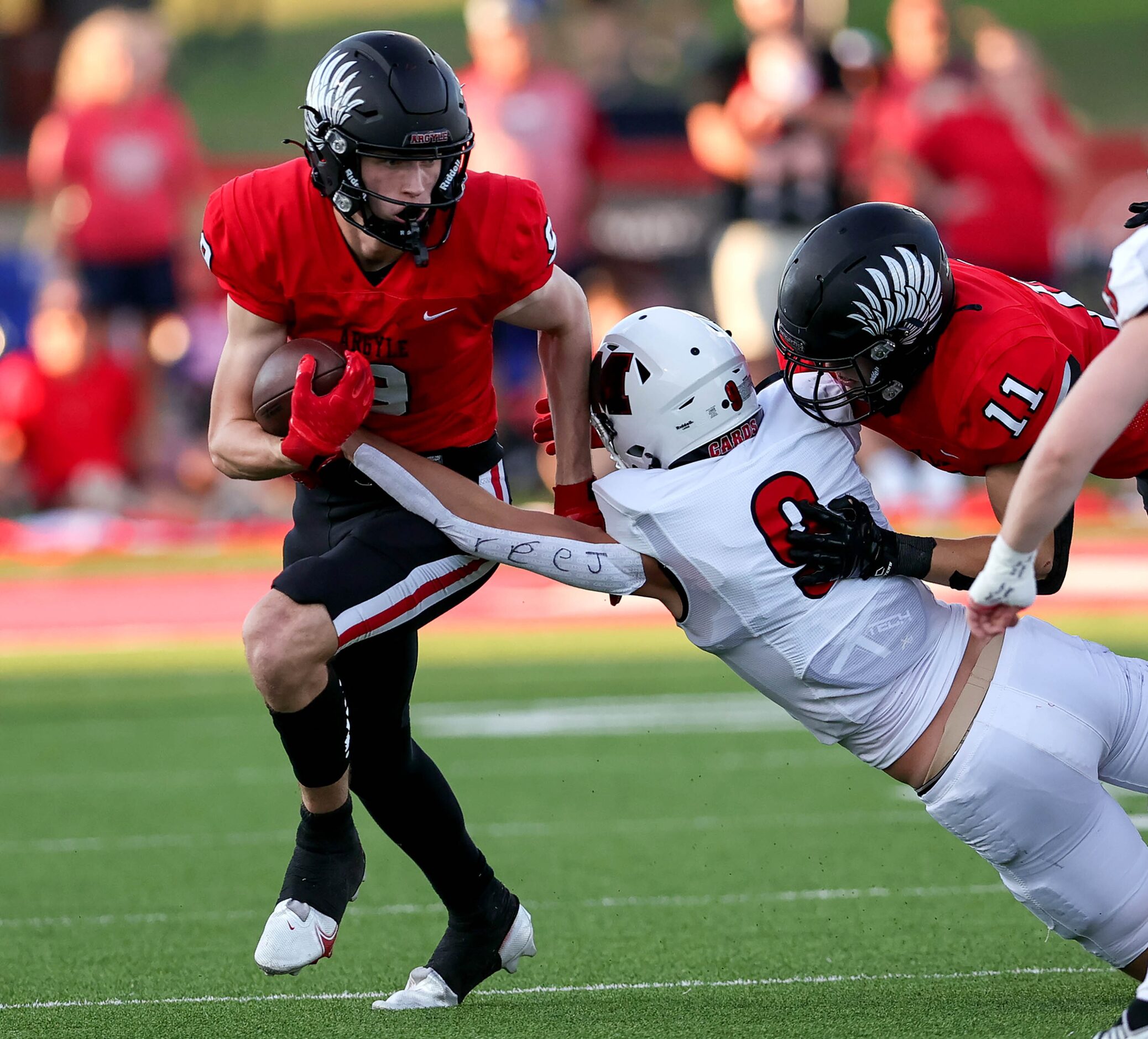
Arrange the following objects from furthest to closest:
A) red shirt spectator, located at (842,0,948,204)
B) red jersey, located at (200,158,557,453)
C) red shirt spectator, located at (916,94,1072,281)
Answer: red shirt spectator, located at (916,94,1072,281)
red shirt spectator, located at (842,0,948,204)
red jersey, located at (200,158,557,453)

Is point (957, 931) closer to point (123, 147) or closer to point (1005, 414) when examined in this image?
point (1005, 414)

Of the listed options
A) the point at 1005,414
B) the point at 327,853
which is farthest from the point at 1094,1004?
the point at 327,853

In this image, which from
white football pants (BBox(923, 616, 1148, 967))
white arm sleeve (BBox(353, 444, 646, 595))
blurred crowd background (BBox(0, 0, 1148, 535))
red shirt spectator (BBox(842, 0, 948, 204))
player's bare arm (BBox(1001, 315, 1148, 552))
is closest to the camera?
player's bare arm (BBox(1001, 315, 1148, 552))

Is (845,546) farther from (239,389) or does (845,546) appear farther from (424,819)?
(239,389)

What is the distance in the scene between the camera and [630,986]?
12.8ft

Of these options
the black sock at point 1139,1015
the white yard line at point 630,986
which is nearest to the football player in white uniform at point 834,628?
the black sock at point 1139,1015

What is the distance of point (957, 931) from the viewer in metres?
4.32

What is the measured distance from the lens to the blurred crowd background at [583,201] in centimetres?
946

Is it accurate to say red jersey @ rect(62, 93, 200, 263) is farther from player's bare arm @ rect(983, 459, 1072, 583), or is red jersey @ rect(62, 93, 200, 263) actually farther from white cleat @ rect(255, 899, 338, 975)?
player's bare arm @ rect(983, 459, 1072, 583)

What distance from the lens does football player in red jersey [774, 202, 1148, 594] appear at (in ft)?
A: 11.5

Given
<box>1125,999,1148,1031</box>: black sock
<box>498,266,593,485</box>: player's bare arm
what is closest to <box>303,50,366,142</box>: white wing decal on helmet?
<box>498,266,593,485</box>: player's bare arm

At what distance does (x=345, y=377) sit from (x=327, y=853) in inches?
40.4

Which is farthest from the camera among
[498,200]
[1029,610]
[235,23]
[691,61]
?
[235,23]

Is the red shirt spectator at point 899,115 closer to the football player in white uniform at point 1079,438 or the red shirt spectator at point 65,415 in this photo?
the red shirt spectator at point 65,415
